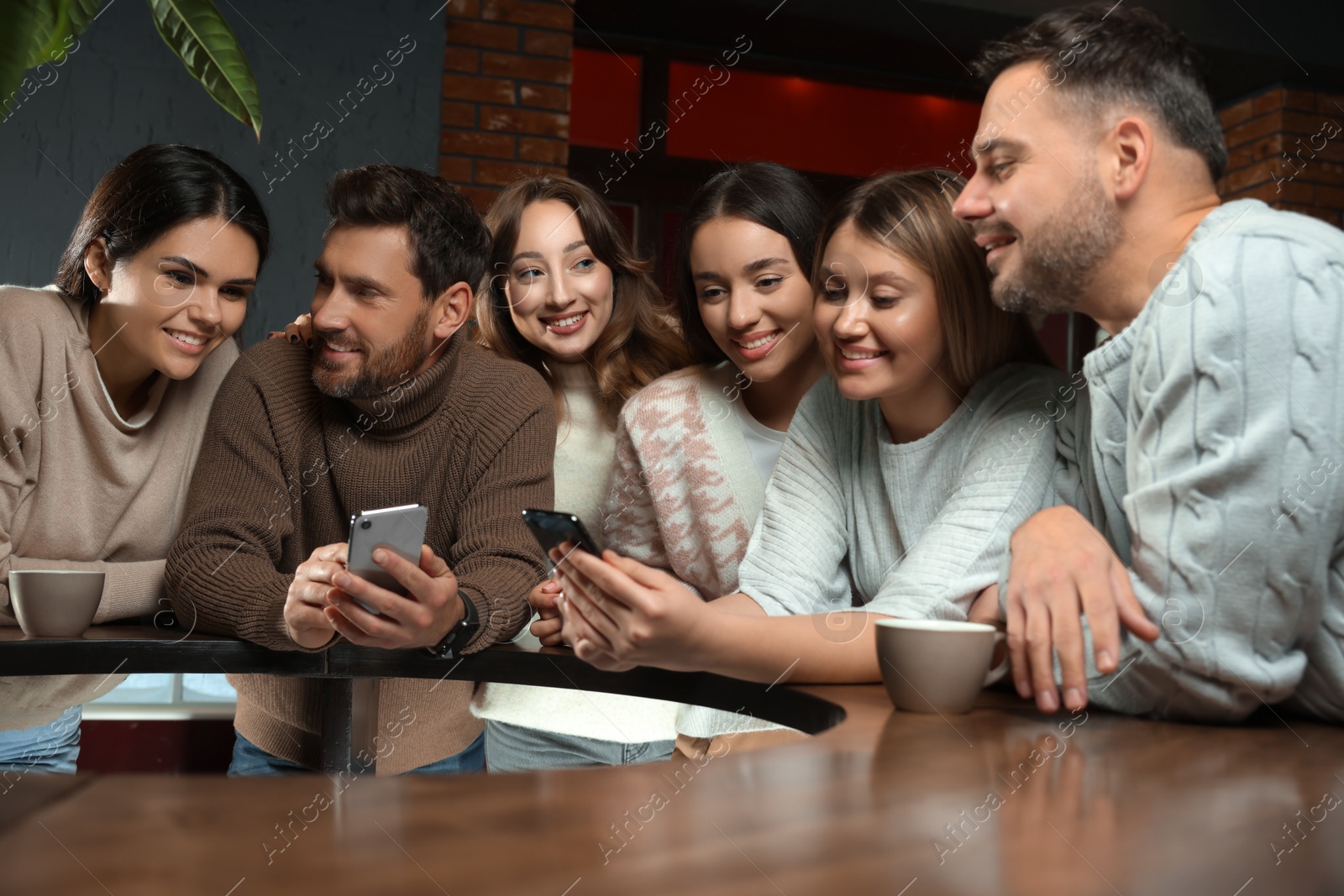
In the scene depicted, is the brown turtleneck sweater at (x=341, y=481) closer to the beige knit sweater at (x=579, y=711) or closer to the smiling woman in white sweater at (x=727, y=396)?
the beige knit sweater at (x=579, y=711)

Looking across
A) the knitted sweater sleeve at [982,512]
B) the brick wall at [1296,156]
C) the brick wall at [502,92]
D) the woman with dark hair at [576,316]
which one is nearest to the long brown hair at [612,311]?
the woman with dark hair at [576,316]

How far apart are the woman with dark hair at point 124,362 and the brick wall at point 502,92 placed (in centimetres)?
185

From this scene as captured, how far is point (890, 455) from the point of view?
1.37 m

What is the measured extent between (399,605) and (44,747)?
0.40 meters

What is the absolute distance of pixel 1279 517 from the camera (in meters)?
0.86

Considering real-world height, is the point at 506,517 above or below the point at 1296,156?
below

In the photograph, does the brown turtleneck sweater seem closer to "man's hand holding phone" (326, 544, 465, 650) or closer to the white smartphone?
"man's hand holding phone" (326, 544, 465, 650)

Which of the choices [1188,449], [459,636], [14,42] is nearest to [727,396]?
[459,636]

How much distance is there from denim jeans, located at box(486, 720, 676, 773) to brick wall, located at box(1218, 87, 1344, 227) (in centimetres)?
424

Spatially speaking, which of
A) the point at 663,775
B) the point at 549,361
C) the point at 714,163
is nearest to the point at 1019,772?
the point at 663,775

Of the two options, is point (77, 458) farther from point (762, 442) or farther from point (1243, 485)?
point (1243, 485)

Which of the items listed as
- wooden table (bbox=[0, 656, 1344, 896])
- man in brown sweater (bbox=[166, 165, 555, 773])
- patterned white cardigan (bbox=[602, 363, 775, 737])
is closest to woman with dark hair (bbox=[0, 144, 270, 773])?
man in brown sweater (bbox=[166, 165, 555, 773])

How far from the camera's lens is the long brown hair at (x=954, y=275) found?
4.35ft

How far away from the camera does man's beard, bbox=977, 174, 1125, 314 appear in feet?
3.62
